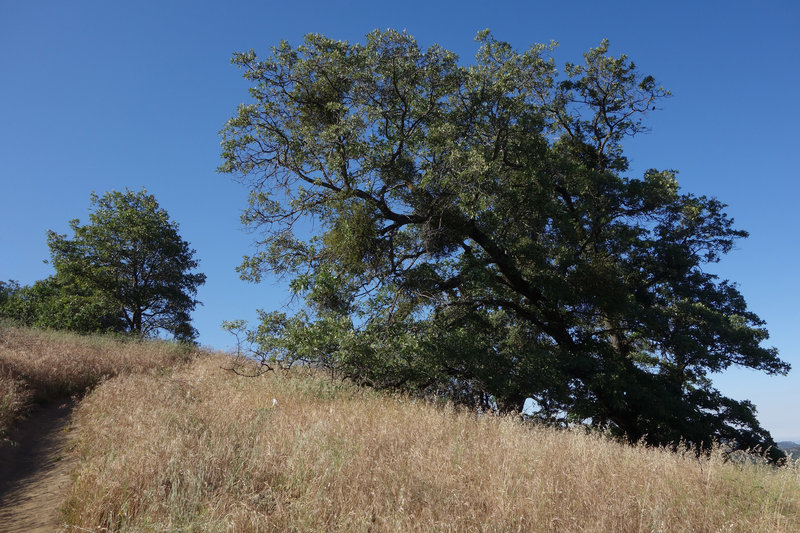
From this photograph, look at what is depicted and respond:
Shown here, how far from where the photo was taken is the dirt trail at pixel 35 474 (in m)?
5.77

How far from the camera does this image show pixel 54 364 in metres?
13.9

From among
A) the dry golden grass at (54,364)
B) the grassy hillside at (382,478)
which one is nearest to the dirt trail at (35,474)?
the grassy hillside at (382,478)

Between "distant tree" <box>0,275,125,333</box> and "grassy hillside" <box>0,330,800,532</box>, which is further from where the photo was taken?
Result: "distant tree" <box>0,275,125,333</box>

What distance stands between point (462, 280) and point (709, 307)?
10.7 metres

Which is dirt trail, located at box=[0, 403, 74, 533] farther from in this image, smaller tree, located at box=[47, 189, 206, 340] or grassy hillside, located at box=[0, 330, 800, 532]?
smaller tree, located at box=[47, 189, 206, 340]

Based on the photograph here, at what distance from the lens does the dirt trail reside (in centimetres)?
577

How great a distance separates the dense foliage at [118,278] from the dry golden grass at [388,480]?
22954mm

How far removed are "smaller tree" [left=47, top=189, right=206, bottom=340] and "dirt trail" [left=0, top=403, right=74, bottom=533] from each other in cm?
1882

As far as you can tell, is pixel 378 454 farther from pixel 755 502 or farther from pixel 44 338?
pixel 44 338

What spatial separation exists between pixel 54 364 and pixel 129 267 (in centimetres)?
1749

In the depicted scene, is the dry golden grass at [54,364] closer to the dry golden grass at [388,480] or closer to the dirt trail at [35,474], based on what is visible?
the dirt trail at [35,474]

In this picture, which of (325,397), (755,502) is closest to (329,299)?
(325,397)

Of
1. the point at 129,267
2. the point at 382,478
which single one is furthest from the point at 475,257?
the point at 129,267

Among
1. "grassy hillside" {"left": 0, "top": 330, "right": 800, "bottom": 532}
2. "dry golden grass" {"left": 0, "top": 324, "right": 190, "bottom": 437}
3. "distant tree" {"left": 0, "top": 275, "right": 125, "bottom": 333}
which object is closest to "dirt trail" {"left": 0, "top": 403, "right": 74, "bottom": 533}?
"grassy hillside" {"left": 0, "top": 330, "right": 800, "bottom": 532}
